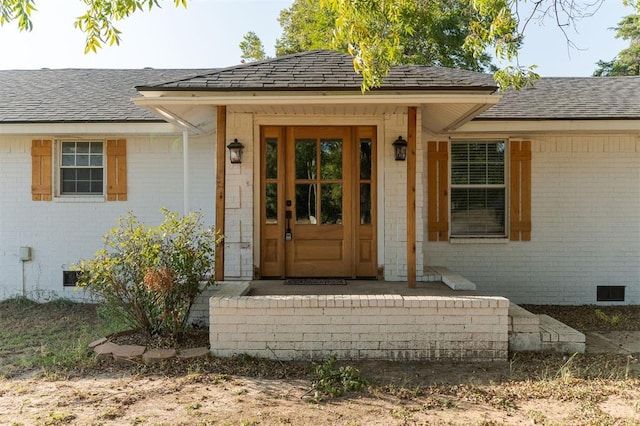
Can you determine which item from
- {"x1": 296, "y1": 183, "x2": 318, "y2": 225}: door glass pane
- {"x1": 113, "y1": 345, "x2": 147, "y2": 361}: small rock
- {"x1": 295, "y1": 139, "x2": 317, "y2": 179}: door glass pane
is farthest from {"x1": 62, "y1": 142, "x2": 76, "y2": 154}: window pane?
{"x1": 113, "y1": 345, "x2": 147, "y2": 361}: small rock

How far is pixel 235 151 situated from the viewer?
21.1 ft

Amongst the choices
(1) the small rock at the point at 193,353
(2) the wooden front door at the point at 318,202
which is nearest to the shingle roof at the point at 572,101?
(2) the wooden front door at the point at 318,202

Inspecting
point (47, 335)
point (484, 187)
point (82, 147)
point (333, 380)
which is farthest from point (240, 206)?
point (484, 187)

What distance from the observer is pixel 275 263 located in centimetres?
664

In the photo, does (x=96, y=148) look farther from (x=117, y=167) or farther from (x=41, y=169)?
(x=41, y=169)

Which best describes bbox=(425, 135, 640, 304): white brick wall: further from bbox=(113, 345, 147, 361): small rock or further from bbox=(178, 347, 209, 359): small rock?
bbox=(113, 345, 147, 361): small rock

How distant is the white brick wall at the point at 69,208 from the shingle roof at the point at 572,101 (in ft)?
16.1

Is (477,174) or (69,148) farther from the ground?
(69,148)

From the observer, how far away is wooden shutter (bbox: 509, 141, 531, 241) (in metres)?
7.75

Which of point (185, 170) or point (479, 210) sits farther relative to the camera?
point (479, 210)

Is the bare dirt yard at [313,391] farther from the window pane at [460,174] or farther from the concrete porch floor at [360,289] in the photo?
the window pane at [460,174]

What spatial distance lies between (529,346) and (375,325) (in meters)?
1.63

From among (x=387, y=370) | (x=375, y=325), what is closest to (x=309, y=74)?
(x=375, y=325)

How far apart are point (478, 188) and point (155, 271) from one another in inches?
212
